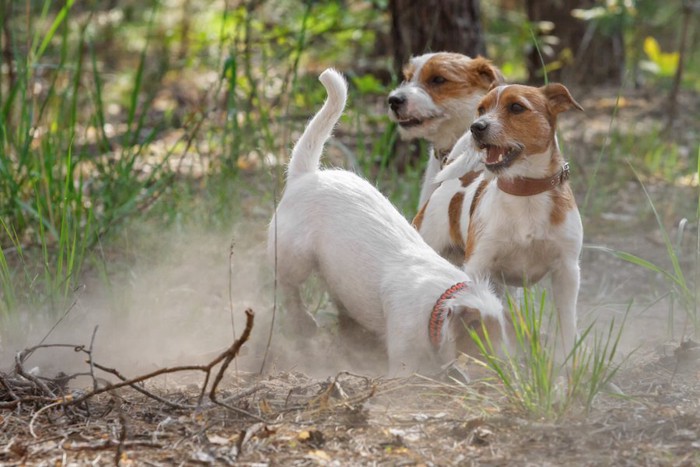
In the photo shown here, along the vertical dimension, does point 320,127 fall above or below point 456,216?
above

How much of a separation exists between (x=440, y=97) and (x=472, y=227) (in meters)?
1.03

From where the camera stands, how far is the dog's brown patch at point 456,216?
15.7 ft

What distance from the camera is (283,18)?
28.0ft

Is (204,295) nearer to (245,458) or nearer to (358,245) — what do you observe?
(358,245)

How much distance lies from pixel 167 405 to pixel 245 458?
0.50 metres

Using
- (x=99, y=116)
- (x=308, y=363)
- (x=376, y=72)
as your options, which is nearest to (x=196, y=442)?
(x=308, y=363)

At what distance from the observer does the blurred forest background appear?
17.0ft

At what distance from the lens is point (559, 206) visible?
Result: 4.19 metres

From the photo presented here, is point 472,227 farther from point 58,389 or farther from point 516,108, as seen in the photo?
point 58,389

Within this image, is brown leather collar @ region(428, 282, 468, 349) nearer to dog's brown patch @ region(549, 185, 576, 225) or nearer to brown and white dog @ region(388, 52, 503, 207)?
dog's brown patch @ region(549, 185, 576, 225)

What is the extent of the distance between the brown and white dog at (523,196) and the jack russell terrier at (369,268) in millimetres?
214

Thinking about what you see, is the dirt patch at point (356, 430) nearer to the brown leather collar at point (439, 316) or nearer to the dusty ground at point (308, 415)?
the dusty ground at point (308, 415)

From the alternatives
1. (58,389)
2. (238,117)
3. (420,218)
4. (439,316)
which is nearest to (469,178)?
(420,218)

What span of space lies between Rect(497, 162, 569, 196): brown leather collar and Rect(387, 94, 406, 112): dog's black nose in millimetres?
1112
